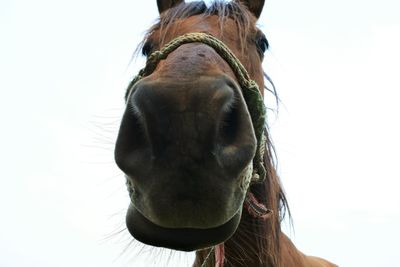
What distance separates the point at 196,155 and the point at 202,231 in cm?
40

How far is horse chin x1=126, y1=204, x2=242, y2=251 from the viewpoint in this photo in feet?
6.49

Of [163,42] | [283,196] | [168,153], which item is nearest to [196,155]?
[168,153]

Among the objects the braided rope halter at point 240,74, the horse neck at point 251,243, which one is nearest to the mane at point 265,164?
the horse neck at point 251,243

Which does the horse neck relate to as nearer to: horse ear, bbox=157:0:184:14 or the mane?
the mane

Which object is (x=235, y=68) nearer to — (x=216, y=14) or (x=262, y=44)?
(x=216, y=14)

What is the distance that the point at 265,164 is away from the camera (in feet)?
10.3

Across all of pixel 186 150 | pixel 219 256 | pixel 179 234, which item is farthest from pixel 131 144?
pixel 219 256

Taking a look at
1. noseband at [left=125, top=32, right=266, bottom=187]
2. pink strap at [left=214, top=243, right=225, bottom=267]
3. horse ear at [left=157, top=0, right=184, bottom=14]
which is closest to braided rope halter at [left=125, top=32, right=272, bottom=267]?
noseband at [left=125, top=32, right=266, bottom=187]

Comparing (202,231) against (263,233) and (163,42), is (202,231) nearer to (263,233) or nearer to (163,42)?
(263,233)

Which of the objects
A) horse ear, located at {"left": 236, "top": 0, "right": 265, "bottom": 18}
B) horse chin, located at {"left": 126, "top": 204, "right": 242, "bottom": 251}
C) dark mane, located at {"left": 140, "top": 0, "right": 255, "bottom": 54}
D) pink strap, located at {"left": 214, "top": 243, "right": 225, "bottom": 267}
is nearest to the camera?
horse chin, located at {"left": 126, "top": 204, "right": 242, "bottom": 251}

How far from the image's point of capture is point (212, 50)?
2264 mm

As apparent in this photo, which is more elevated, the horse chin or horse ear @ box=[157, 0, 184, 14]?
horse ear @ box=[157, 0, 184, 14]

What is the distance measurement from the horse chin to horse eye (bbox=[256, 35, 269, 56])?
1.61m

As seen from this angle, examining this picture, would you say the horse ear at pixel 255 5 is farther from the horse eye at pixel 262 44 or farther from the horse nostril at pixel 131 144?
the horse nostril at pixel 131 144
